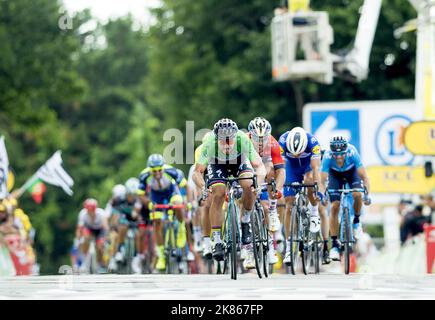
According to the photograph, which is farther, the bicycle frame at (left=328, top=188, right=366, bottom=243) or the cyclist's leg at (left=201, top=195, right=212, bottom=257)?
the bicycle frame at (left=328, top=188, right=366, bottom=243)

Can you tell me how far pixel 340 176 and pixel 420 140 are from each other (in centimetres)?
577

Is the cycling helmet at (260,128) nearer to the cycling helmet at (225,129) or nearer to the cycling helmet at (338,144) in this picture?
the cycling helmet at (338,144)

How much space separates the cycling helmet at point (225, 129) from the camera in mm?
18344

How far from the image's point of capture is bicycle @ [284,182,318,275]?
68.7 feet

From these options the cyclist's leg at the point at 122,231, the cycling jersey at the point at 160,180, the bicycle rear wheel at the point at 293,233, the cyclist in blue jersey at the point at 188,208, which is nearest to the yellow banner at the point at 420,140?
the cyclist in blue jersey at the point at 188,208

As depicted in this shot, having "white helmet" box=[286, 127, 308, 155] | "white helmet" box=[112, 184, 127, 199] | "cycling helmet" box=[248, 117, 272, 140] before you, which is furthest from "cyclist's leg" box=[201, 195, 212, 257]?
"white helmet" box=[112, 184, 127, 199]

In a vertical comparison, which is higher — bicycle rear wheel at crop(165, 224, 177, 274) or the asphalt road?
bicycle rear wheel at crop(165, 224, 177, 274)

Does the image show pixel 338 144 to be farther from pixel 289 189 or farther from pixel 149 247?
pixel 149 247

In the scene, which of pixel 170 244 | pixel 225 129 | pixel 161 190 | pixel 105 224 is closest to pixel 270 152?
pixel 225 129

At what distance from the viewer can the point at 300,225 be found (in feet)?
69.0

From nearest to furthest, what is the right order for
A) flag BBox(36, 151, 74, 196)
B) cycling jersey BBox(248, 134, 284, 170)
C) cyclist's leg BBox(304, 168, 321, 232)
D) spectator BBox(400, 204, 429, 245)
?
cycling jersey BBox(248, 134, 284, 170)
cyclist's leg BBox(304, 168, 321, 232)
spectator BBox(400, 204, 429, 245)
flag BBox(36, 151, 74, 196)

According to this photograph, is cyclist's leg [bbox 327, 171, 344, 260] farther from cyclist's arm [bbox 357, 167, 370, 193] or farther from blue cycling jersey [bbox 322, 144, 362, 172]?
cyclist's arm [bbox 357, 167, 370, 193]

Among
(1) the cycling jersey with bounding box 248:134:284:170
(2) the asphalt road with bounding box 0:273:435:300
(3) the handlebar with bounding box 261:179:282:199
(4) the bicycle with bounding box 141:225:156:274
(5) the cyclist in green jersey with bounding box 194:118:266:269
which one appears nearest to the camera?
(2) the asphalt road with bounding box 0:273:435:300

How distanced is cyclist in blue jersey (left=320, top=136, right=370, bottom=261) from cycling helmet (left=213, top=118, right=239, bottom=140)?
327cm
